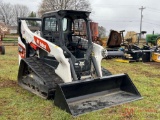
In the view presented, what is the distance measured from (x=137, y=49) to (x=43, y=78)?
8.54m

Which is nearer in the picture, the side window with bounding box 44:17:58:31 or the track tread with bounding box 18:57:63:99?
the track tread with bounding box 18:57:63:99

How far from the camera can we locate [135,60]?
12.9 metres

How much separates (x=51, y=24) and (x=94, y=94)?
1.92 metres

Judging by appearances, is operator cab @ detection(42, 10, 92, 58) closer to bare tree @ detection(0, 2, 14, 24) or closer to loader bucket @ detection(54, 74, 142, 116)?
loader bucket @ detection(54, 74, 142, 116)

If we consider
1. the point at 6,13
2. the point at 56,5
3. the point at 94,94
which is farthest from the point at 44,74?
the point at 6,13

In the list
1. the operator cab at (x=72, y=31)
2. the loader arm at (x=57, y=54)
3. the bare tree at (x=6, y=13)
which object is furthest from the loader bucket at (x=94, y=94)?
the bare tree at (x=6, y=13)

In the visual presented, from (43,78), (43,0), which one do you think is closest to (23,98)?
(43,78)

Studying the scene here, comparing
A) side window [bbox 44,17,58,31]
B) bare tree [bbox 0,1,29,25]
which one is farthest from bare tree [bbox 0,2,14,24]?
side window [bbox 44,17,58,31]

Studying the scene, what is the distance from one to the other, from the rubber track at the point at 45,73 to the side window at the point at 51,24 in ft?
2.75

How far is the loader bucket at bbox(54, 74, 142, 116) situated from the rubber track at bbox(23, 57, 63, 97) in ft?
1.41

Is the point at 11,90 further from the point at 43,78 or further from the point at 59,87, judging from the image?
the point at 59,87

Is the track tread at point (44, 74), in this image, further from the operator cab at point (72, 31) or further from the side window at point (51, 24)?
the side window at point (51, 24)

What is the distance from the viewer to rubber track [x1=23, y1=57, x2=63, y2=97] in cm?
539

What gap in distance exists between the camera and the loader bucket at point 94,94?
192 inches
